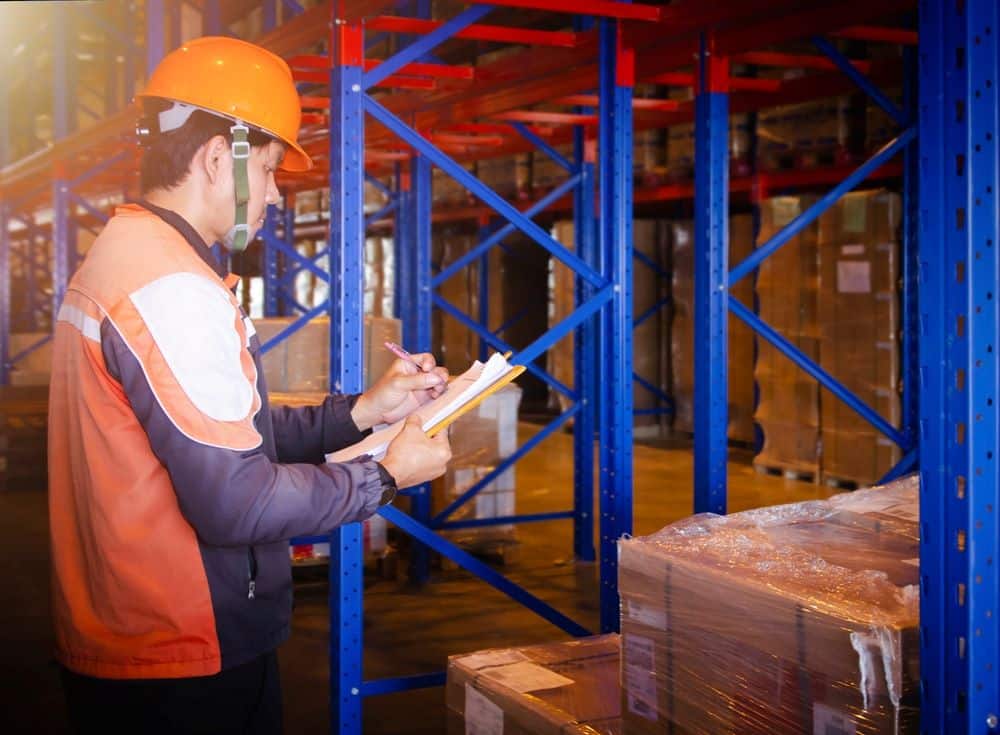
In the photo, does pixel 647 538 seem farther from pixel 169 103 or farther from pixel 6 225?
pixel 6 225

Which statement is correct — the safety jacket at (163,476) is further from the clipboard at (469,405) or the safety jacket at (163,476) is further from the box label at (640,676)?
the box label at (640,676)

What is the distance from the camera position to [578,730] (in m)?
2.93

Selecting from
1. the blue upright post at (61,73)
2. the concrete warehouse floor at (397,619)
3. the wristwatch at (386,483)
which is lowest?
the concrete warehouse floor at (397,619)

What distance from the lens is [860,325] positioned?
944 centimetres

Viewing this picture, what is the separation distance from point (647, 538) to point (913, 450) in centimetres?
428

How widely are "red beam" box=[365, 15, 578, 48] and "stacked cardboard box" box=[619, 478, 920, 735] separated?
253 centimetres

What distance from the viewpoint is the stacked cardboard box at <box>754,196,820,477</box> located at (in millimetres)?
10055

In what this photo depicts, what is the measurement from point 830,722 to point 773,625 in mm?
225

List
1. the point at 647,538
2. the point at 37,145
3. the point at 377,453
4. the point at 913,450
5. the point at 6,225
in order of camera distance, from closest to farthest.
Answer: the point at 377,453 < the point at 647,538 < the point at 913,450 < the point at 6,225 < the point at 37,145

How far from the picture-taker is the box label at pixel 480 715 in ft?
10.7

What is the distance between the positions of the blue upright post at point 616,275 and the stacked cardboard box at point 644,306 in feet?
26.7

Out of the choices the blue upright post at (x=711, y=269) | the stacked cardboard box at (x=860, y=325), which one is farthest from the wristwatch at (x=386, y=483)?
the stacked cardboard box at (x=860, y=325)

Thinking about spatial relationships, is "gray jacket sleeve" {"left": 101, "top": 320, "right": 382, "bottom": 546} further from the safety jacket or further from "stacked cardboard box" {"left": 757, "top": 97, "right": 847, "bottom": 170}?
"stacked cardboard box" {"left": 757, "top": 97, "right": 847, "bottom": 170}

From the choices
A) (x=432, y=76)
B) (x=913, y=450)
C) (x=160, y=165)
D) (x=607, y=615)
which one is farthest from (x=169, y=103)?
(x=913, y=450)
